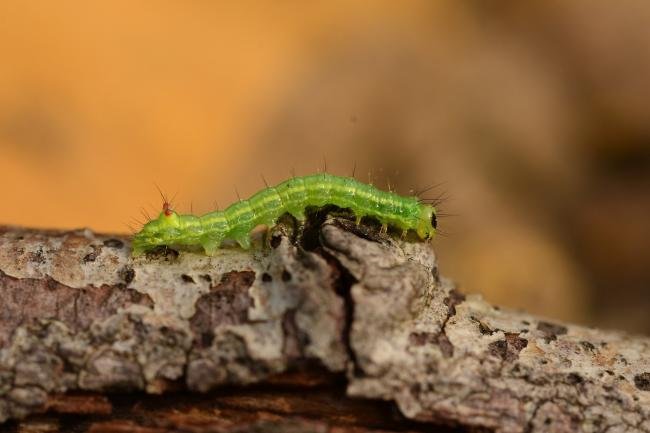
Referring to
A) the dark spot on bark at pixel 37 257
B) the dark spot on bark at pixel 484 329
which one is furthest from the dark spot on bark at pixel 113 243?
the dark spot on bark at pixel 484 329

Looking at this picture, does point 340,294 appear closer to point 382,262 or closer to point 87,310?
point 382,262

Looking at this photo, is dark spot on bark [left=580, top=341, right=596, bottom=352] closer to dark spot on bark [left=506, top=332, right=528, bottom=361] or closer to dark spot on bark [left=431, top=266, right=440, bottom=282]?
dark spot on bark [left=506, top=332, right=528, bottom=361]

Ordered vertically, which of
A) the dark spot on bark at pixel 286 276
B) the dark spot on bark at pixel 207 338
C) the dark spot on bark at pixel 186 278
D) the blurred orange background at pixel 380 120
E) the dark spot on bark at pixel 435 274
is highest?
the blurred orange background at pixel 380 120

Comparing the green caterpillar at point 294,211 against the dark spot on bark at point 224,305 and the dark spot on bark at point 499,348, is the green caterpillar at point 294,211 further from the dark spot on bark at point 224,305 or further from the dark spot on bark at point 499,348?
the dark spot on bark at point 499,348

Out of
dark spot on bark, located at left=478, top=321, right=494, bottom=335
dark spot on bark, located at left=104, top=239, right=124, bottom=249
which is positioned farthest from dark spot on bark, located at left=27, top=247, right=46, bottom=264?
dark spot on bark, located at left=478, top=321, right=494, bottom=335

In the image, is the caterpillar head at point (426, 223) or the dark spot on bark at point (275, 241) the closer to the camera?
the dark spot on bark at point (275, 241)

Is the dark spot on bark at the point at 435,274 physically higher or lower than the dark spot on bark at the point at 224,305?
higher

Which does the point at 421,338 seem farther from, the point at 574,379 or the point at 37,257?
the point at 37,257
